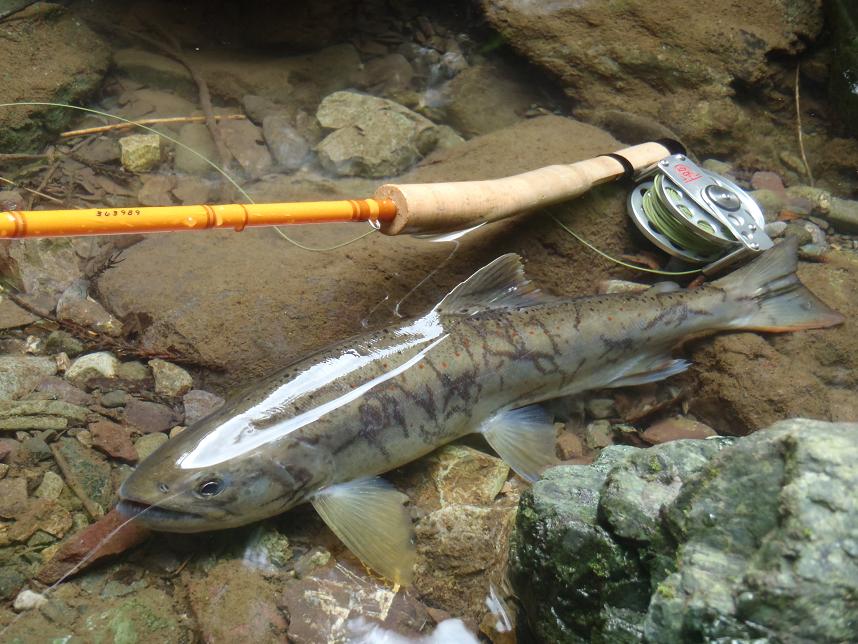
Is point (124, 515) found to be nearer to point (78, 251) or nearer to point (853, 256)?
point (78, 251)

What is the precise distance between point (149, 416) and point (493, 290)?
82.5 inches

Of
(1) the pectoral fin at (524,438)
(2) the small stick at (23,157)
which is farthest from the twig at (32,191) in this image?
(1) the pectoral fin at (524,438)

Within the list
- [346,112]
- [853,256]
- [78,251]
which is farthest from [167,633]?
[853,256]

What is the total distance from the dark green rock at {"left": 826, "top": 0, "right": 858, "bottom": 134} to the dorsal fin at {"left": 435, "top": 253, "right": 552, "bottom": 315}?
11.5 ft

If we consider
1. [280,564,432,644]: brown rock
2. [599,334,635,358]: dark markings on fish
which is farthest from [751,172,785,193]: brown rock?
[280,564,432,644]: brown rock

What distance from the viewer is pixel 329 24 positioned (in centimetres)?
683

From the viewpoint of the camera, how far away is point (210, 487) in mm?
3545

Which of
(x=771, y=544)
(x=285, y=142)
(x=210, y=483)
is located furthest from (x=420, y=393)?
(x=285, y=142)

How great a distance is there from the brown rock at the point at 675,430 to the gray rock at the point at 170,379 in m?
2.80

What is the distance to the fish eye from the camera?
353 centimetres

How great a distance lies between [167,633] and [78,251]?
2652mm

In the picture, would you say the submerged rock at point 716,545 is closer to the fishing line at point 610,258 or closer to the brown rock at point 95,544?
the brown rock at point 95,544

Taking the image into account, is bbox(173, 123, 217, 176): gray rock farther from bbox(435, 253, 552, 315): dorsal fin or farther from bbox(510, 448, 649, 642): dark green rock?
bbox(510, 448, 649, 642): dark green rock

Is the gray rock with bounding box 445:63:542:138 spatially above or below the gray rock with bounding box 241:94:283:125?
above
